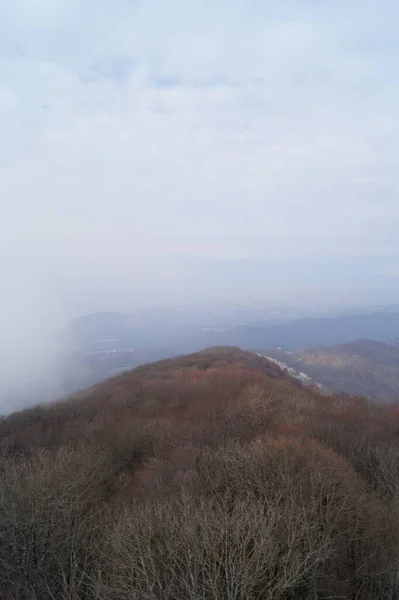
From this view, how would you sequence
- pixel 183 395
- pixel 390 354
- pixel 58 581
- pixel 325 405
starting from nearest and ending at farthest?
pixel 58 581, pixel 325 405, pixel 183 395, pixel 390 354

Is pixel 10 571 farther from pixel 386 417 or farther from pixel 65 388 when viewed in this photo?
pixel 65 388

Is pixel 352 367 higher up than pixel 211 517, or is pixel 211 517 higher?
pixel 211 517

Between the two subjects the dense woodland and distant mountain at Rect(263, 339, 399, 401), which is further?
distant mountain at Rect(263, 339, 399, 401)

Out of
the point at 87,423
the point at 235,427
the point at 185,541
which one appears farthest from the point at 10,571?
the point at 87,423

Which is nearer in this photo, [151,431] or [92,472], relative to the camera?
[92,472]

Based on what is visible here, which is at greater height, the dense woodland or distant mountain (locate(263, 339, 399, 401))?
the dense woodland
